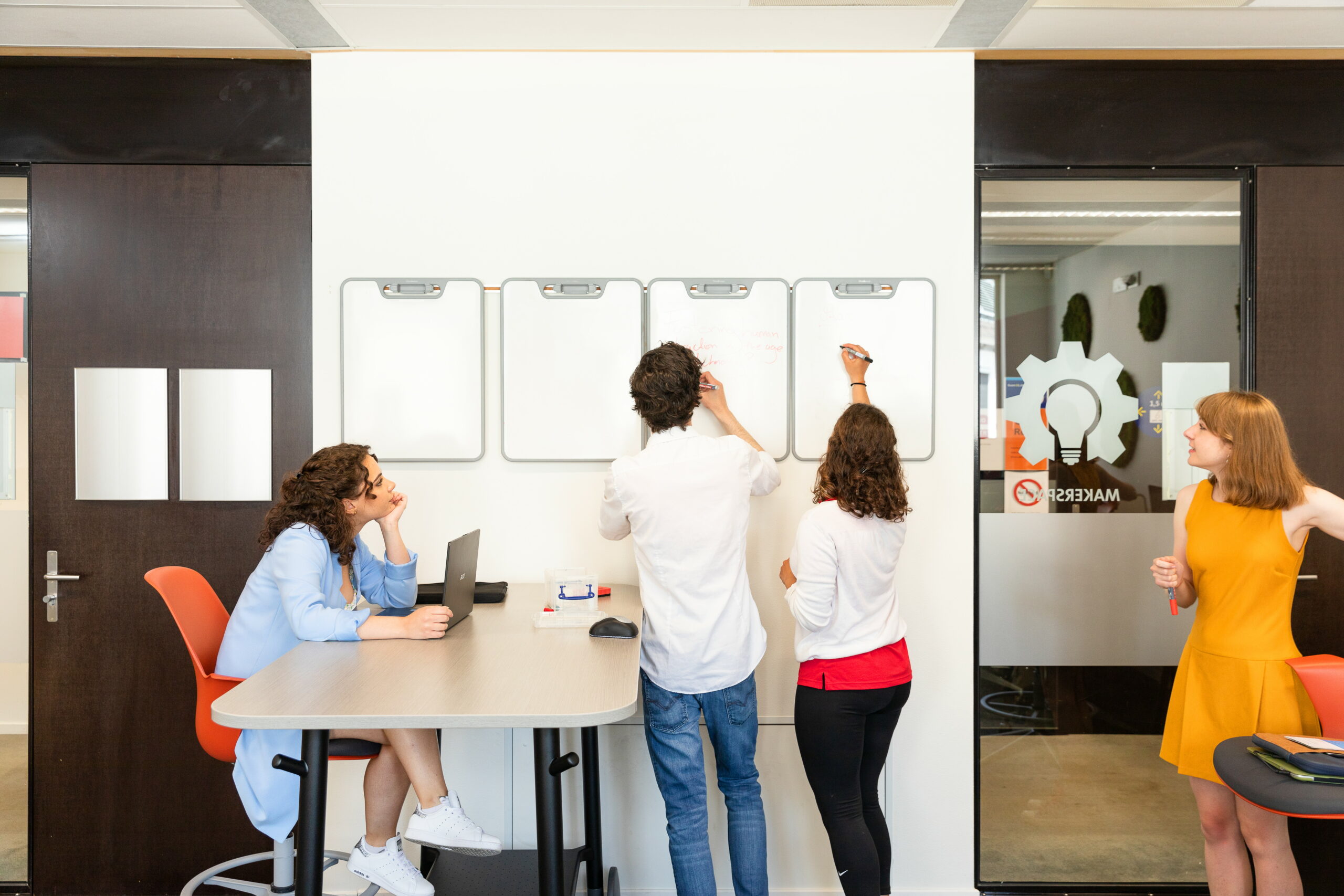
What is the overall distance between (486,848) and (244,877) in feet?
4.84

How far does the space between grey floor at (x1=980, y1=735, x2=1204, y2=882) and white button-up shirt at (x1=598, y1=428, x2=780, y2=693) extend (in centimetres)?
127

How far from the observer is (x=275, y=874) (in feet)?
6.59

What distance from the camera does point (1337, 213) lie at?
2.63 meters

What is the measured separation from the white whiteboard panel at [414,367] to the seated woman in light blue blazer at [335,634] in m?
0.45

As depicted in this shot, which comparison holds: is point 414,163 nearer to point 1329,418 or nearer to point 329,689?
point 329,689

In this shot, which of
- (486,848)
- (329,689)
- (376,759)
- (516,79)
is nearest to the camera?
(329,689)

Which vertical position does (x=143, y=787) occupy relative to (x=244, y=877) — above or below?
above

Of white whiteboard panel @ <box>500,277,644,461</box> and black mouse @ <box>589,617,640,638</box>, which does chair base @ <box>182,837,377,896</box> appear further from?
white whiteboard panel @ <box>500,277,644,461</box>

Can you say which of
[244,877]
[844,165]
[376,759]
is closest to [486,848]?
[376,759]

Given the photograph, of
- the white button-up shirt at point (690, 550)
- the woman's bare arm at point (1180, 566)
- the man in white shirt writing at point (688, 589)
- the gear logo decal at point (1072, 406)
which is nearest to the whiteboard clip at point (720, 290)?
the man in white shirt writing at point (688, 589)

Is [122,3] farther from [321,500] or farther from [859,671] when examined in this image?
[859,671]

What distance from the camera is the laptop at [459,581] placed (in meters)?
1.95


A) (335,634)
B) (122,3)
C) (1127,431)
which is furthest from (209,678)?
(1127,431)

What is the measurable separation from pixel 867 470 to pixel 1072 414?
3.79 feet
